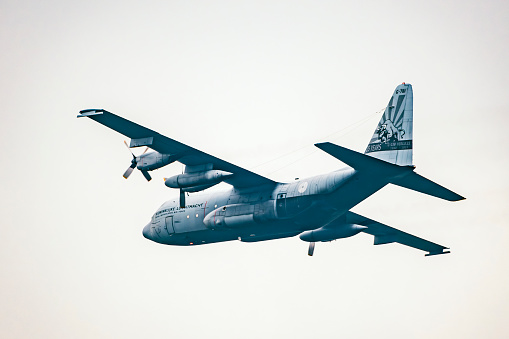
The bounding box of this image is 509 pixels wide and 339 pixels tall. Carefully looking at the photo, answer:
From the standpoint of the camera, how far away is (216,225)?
42.8 metres

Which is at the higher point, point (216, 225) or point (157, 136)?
point (157, 136)

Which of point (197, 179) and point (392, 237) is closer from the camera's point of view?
point (197, 179)

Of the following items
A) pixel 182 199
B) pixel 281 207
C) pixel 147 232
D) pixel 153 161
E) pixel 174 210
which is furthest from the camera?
pixel 147 232

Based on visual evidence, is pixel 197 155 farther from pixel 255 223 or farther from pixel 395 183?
pixel 395 183

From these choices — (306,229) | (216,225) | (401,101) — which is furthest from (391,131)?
(216,225)

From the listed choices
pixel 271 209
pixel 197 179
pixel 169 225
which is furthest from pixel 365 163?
pixel 169 225

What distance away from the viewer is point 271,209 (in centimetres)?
4166

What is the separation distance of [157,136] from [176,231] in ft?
20.6

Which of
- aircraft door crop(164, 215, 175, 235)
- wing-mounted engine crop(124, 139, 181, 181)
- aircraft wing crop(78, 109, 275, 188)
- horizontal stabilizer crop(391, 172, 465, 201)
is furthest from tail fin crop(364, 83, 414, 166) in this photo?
aircraft door crop(164, 215, 175, 235)

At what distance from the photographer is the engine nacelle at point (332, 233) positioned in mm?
44906

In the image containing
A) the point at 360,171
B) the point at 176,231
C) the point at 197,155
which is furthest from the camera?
the point at 176,231

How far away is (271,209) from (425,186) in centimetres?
647

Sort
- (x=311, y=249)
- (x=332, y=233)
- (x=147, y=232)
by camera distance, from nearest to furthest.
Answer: (x=332, y=233), (x=311, y=249), (x=147, y=232)

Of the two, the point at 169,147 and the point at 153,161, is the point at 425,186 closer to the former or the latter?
the point at 169,147
